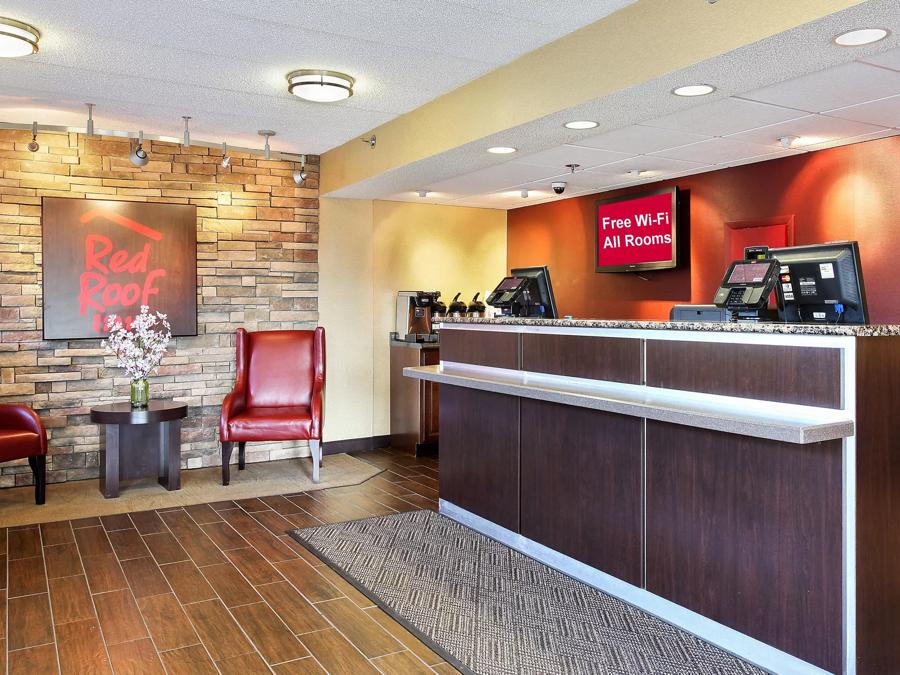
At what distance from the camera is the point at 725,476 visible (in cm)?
285

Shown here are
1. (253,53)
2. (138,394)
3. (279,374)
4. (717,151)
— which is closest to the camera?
(253,53)

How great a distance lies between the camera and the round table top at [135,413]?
16.5 feet

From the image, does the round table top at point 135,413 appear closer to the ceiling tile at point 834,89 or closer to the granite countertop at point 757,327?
the granite countertop at point 757,327

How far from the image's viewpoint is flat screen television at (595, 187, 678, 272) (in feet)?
19.1

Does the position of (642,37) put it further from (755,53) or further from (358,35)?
(358,35)

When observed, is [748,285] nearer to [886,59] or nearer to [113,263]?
[886,59]

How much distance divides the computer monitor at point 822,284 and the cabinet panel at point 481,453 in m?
1.47

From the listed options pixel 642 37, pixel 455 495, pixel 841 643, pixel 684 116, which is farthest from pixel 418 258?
pixel 841 643

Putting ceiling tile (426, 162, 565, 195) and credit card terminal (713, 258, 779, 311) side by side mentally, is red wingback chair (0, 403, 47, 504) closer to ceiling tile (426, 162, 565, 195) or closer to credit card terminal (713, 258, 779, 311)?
ceiling tile (426, 162, 565, 195)

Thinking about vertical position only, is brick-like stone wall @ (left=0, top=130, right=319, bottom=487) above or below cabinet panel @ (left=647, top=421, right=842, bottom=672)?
above

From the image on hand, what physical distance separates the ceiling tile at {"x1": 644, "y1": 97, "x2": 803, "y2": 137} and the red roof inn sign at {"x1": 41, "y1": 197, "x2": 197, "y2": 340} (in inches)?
148

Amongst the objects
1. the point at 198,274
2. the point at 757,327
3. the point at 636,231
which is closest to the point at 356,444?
the point at 198,274

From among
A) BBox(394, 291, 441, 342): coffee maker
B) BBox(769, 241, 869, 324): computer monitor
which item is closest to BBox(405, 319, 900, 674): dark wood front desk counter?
BBox(769, 241, 869, 324): computer monitor

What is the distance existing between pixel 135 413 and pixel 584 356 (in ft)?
10.5
